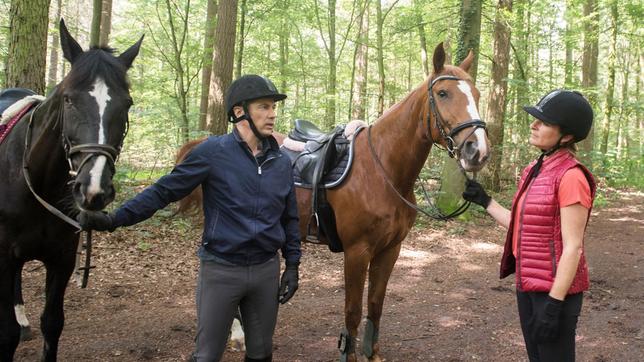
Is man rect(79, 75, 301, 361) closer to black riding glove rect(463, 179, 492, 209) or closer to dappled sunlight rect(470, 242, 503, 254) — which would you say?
black riding glove rect(463, 179, 492, 209)

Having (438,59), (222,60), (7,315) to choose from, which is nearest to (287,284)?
(7,315)

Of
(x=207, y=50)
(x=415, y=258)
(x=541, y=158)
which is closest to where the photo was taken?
(x=541, y=158)

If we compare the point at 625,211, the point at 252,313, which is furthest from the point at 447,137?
the point at 625,211

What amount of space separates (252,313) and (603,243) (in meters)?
8.93

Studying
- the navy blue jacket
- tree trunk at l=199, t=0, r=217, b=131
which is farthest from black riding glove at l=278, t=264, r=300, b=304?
tree trunk at l=199, t=0, r=217, b=131

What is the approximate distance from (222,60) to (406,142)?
21.3 feet

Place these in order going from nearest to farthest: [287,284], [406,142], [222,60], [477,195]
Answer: [287,284] → [477,195] → [406,142] → [222,60]

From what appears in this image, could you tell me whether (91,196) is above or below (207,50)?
below

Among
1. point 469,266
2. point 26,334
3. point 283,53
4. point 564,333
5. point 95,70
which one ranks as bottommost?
point 26,334

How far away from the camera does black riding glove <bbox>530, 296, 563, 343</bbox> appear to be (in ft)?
6.84

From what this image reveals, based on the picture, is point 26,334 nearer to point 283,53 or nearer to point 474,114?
point 474,114

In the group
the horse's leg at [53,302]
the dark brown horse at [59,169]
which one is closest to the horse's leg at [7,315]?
the dark brown horse at [59,169]

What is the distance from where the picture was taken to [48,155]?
2.81 metres

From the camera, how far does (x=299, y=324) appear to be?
4785mm
